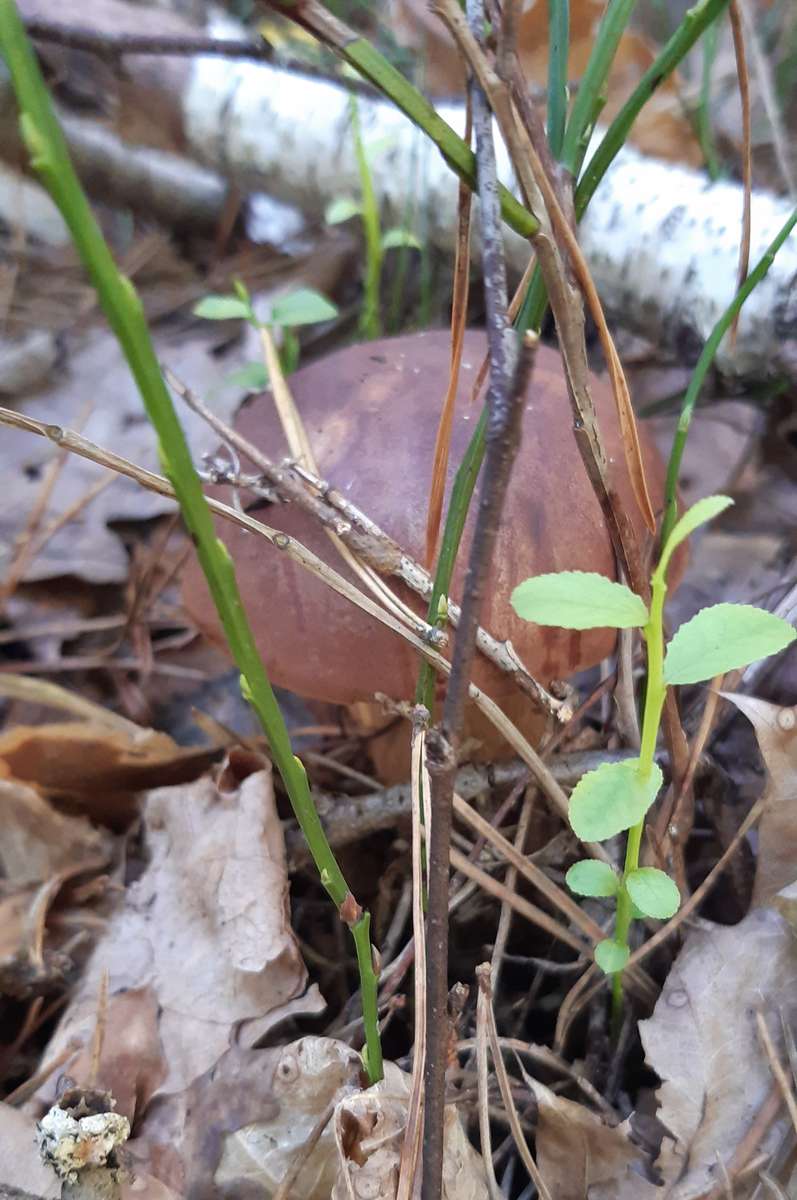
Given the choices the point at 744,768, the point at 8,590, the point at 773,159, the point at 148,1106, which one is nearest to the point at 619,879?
the point at 744,768

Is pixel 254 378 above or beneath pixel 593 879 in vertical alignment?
above

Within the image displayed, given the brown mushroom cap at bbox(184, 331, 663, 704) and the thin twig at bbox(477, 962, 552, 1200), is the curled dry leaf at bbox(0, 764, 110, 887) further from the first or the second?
the thin twig at bbox(477, 962, 552, 1200)

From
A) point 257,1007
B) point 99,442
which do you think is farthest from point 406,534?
point 99,442

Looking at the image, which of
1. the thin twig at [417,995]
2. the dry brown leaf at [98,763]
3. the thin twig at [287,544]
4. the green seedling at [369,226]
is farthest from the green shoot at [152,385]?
the green seedling at [369,226]

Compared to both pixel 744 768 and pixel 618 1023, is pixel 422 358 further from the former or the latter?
pixel 618 1023

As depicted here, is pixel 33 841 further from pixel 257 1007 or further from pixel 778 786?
pixel 778 786

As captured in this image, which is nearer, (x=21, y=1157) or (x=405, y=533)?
(x=21, y=1157)

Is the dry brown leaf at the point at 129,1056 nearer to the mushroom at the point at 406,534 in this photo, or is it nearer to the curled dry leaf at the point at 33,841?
the curled dry leaf at the point at 33,841
